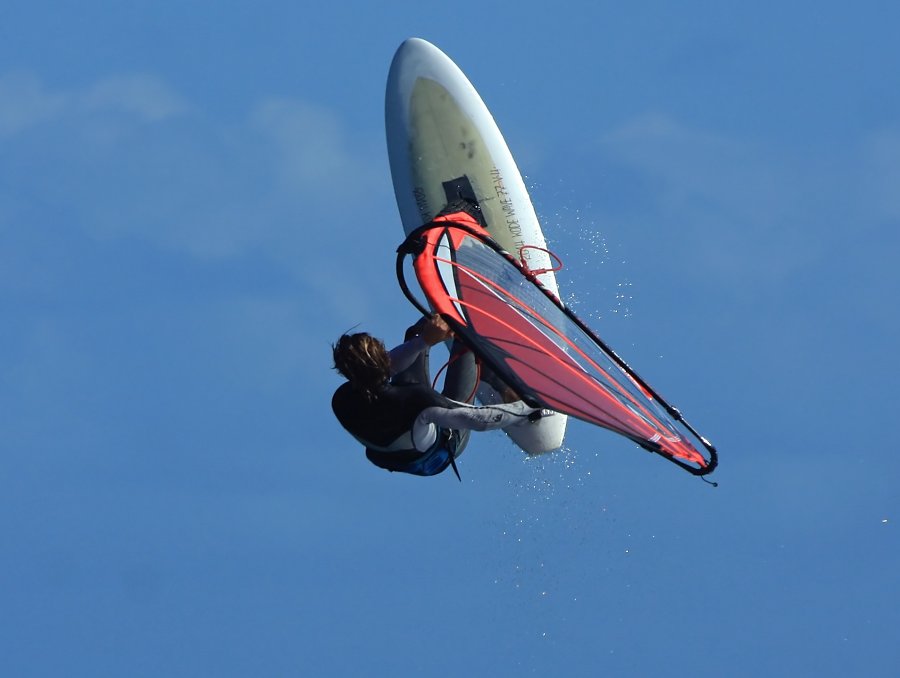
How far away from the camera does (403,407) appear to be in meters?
10.1

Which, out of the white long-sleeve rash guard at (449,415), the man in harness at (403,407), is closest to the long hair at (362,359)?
the man in harness at (403,407)

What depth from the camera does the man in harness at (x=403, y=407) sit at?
32.3 feet

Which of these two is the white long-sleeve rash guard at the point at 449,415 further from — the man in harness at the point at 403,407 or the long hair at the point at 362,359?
the long hair at the point at 362,359

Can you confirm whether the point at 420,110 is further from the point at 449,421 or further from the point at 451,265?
the point at 449,421

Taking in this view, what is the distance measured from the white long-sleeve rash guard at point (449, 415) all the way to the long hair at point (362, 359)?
1.43 feet

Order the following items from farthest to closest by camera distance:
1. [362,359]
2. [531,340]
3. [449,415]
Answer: [531,340], [449,415], [362,359]

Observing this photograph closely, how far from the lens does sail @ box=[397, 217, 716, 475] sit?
10305mm

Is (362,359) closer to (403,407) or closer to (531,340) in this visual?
(403,407)

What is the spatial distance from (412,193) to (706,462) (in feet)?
16.6

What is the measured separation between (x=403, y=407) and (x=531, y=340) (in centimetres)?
121

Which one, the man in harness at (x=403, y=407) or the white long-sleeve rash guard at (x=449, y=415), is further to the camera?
the white long-sleeve rash guard at (x=449, y=415)

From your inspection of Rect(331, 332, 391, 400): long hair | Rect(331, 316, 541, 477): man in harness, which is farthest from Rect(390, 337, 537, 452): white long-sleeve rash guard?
Rect(331, 332, 391, 400): long hair

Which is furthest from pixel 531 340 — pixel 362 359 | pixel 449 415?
pixel 362 359

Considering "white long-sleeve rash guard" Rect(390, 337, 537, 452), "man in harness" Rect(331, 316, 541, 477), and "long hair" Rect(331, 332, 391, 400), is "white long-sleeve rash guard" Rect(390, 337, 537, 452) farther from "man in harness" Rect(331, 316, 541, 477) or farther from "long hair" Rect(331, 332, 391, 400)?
"long hair" Rect(331, 332, 391, 400)
